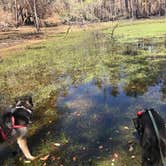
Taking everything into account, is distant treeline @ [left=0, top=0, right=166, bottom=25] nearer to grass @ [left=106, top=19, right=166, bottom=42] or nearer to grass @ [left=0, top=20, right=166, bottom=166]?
grass @ [left=106, top=19, right=166, bottom=42]

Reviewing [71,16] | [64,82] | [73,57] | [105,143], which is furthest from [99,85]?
[71,16]

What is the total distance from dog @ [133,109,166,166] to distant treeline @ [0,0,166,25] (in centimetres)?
7115

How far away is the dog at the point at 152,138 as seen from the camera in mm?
4656

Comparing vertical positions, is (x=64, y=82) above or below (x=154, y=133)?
below

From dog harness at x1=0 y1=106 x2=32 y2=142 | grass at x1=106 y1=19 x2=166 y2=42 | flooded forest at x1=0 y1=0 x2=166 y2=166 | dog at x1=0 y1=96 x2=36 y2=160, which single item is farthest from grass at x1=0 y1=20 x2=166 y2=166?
grass at x1=106 y1=19 x2=166 y2=42

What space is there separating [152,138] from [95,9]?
105994 millimetres

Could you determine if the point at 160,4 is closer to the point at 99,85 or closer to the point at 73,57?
the point at 73,57

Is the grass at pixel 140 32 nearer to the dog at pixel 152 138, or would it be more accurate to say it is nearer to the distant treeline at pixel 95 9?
Result: the dog at pixel 152 138

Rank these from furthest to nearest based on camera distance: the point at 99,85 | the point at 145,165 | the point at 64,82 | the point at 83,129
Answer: the point at 64,82
the point at 99,85
the point at 83,129
the point at 145,165

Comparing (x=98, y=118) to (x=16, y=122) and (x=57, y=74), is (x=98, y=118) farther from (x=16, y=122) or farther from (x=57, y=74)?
(x=57, y=74)

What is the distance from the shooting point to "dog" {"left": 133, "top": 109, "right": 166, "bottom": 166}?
466 centimetres

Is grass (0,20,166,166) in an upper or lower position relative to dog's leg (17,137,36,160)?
lower

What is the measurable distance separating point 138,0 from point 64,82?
98556 millimetres

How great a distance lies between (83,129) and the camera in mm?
9219
